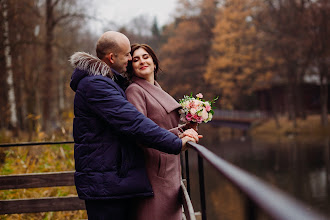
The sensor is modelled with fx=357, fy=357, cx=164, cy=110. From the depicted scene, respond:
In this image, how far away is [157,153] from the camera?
2.35 metres

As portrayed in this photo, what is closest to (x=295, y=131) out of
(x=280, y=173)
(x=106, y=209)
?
(x=280, y=173)

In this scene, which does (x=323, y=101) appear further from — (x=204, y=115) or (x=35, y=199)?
(x=204, y=115)

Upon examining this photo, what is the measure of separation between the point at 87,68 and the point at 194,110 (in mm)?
845

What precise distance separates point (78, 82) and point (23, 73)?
1421 cm

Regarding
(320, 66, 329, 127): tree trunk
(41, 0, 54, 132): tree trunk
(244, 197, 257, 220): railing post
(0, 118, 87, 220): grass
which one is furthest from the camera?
(320, 66, 329, 127): tree trunk

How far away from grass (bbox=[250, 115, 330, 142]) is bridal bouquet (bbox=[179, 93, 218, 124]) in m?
23.7

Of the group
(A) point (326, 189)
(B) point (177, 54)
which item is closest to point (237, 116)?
(B) point (177, 54)

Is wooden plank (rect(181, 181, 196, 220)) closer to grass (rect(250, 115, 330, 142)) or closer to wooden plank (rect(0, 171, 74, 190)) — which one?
wooden plank (rect(0, 171, 74, 190))

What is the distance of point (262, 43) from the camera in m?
28.2

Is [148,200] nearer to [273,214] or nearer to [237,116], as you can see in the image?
[273,214]

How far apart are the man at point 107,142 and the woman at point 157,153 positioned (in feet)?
0.46

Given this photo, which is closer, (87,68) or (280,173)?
(87,68)

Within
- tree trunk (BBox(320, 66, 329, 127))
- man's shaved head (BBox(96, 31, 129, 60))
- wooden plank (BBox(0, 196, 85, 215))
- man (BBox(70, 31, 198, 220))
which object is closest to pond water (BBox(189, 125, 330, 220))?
tree trunk (BBox(320, 66, 329, 127))

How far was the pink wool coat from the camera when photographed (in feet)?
7.63
